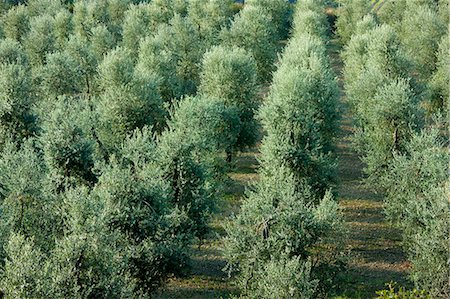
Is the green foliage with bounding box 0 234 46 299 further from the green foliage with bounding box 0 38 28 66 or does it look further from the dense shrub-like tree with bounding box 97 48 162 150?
the green foliage with bounding box 0 38 28 66

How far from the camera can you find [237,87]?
4991 cm

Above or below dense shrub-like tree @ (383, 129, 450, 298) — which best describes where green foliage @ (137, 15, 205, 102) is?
above

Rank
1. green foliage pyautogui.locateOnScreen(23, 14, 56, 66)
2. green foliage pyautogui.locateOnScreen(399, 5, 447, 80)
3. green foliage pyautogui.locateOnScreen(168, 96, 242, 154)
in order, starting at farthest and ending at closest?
green foliage pyautogui.locateOnScreen(23, 14, 56, 66) → green foliage pyautogui.locateOnScreen(399, 5, 447, 80) → green foliage pyautogui.locateOnScreen(168, 96, 242, 154)

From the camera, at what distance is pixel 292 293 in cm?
2425

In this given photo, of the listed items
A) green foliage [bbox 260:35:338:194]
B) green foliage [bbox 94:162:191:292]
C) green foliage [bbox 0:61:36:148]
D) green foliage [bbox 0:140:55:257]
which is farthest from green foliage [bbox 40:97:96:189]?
green foliage [bbox 260:35:338:194]

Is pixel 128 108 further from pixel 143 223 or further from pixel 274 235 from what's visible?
pixel 274 235

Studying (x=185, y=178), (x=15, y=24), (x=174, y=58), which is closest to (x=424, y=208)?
(x=185, y=178)

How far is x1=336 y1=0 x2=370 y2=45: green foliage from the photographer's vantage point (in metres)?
93.8

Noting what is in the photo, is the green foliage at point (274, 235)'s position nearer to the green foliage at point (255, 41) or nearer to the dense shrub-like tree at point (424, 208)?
the dense shrub-like tree at point (424, 208)

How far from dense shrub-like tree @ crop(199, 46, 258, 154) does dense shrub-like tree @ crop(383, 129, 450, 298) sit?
16063mm

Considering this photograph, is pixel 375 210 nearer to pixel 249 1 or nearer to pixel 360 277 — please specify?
pixel 360 277

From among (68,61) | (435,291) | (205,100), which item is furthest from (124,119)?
(435,291)

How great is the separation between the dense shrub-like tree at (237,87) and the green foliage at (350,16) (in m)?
46.1

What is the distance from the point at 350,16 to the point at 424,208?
3010 inches
